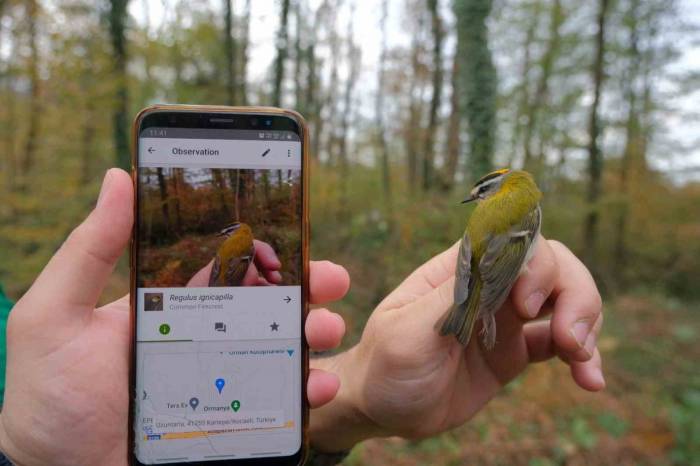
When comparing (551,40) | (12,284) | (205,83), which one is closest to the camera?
(12,284)

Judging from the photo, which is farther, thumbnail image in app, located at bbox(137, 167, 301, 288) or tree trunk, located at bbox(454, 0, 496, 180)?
tree trunk, located at bbox(454, 0, 496, 180)

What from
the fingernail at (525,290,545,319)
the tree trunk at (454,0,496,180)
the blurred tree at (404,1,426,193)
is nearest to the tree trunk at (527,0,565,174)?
the blurred tree at (404,1,426,193)

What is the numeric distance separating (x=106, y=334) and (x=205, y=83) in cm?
745

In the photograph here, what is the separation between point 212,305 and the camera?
1.39 meters

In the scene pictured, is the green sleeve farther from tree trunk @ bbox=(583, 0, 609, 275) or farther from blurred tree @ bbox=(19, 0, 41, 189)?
tree trunk @ bbox=(583, 0, 609, 275)

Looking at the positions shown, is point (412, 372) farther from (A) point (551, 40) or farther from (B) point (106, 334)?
(A) point (551, 40)

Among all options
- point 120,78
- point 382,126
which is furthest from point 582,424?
point 382,126

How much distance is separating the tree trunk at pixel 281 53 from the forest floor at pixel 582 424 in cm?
494

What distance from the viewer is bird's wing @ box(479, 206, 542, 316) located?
1.47 meters

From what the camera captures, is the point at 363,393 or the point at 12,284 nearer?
the point at 363,393

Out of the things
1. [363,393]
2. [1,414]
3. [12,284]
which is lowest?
[12,284]

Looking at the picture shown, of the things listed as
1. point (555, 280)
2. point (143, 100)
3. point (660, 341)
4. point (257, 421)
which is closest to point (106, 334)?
point (257, 421)

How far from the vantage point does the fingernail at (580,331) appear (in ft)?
4.63

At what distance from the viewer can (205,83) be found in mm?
7973
